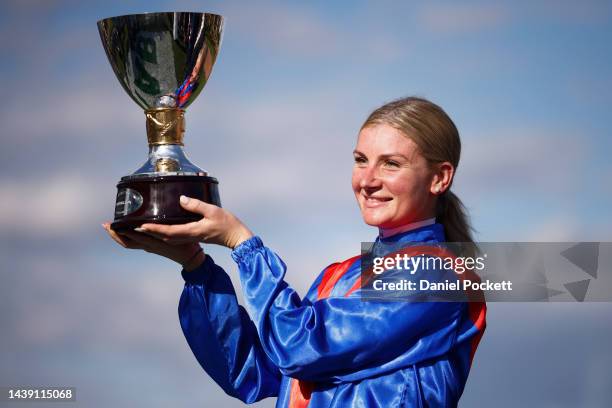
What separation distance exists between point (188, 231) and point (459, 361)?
885mm

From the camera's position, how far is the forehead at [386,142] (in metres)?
3.10

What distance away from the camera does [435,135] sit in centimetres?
315

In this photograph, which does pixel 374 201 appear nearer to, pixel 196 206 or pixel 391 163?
pixel 391 163

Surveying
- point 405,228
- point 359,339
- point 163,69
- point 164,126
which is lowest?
point 359,339

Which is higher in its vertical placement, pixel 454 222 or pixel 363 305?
pixel 454 222

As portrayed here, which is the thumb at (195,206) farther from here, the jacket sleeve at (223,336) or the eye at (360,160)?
the eye at (360,160)

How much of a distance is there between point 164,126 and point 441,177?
884mm

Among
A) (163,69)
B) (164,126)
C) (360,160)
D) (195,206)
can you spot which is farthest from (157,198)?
(360,160)

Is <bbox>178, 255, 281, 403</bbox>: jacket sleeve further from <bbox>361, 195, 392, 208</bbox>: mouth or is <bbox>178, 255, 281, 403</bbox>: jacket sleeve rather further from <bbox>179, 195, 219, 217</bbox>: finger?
<bbox>361, 195, 392, 208</bbox>: mouth

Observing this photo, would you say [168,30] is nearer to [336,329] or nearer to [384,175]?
[384,175]

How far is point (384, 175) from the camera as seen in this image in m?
3.11

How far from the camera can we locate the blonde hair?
313 centimetres

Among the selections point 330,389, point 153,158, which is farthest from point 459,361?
point 153,158

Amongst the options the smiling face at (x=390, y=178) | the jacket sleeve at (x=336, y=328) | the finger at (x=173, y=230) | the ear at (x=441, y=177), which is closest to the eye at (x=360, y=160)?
the smiling face at (x=390, y=178)
